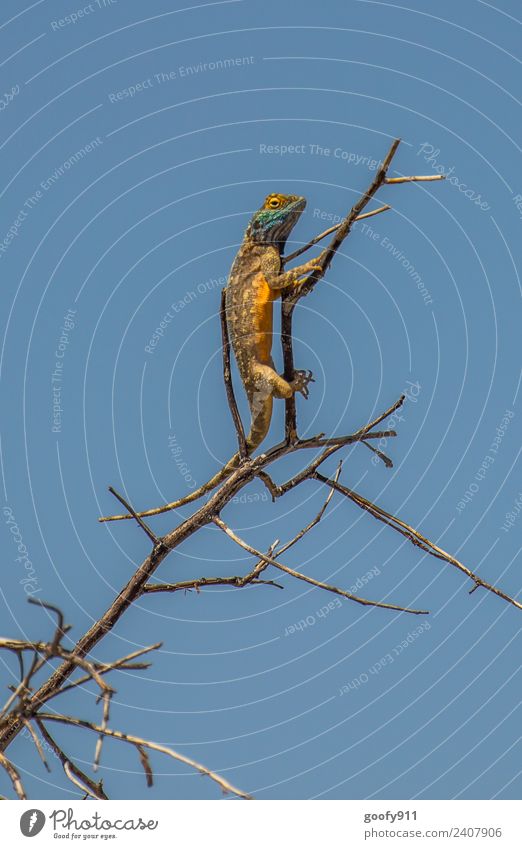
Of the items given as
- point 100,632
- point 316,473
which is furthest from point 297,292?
point 100,632

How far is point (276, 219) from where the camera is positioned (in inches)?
535

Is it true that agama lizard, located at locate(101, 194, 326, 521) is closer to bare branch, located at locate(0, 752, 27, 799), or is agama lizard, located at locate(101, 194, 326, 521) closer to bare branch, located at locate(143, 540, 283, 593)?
bare branch, located at locate(143, 540, 283, 593)

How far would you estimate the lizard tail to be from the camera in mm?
11539

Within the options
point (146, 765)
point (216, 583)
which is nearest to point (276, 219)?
point (216, 583)

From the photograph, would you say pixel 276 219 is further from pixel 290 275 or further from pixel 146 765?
pixel 146 765

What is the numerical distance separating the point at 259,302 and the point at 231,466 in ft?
7.79

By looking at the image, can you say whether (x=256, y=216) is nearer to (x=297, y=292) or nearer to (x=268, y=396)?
(x=268, y=396)

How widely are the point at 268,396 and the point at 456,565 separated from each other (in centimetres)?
367

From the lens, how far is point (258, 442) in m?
12.8

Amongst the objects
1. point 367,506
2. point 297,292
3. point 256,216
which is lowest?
point 367,506

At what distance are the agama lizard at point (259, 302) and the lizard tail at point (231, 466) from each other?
0.04 feet

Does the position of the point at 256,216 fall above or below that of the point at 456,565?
above

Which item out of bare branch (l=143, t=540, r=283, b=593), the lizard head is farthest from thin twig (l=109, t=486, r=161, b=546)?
the lizard head
